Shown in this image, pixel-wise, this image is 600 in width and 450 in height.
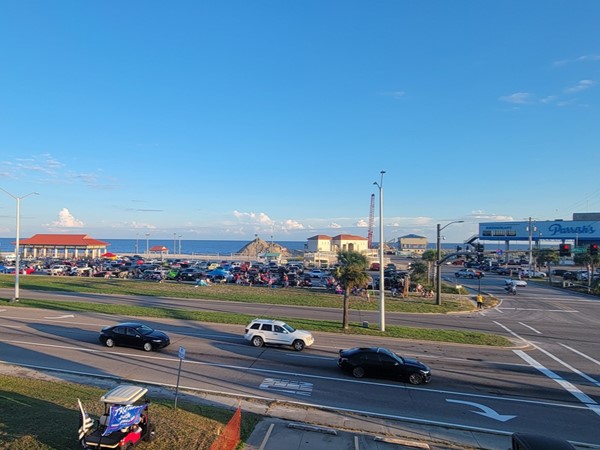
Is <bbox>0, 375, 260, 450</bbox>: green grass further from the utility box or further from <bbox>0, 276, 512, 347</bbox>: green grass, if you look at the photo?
<bbox>0, 276, 512, 347</bbox>: green grass

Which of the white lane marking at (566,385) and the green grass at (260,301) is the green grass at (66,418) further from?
the green grass at (260,301)

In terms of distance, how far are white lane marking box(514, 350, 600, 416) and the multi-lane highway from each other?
41mm

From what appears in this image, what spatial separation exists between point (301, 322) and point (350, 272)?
16.4 feet

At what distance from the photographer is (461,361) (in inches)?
789

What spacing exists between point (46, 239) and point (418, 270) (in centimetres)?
9949

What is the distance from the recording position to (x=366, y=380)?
16.9 meters

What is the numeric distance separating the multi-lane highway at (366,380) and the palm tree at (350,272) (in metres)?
3.34

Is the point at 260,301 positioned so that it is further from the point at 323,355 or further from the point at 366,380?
the point at 366,380

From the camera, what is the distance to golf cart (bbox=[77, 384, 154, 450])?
8.69 meters

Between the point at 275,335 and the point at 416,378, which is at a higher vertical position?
the point at 275,335

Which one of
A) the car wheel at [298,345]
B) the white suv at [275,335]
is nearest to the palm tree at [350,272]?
the white suv at [275,335]

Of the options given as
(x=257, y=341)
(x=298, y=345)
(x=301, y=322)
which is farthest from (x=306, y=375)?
(x=301, y=322)

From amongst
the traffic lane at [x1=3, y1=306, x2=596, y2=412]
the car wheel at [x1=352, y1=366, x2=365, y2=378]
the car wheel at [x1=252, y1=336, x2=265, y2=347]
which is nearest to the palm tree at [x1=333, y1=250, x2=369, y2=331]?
the traffic lane at [x1=3, y1=306, x2=596, y2=412]

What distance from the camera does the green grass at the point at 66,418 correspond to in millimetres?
9328
